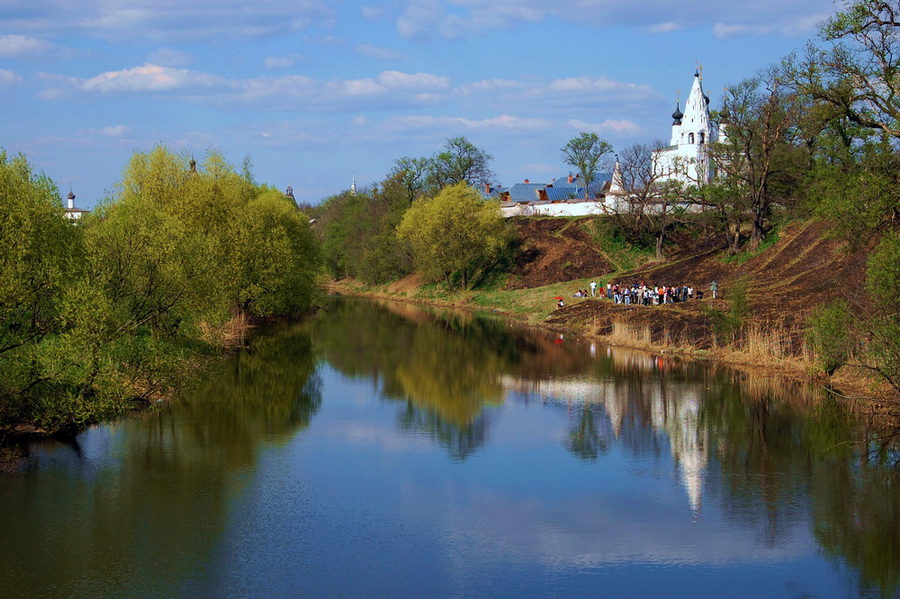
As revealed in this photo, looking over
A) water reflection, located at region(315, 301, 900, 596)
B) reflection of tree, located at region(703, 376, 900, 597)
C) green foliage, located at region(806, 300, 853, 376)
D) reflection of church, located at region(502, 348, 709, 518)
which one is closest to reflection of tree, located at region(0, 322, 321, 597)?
water reflection, located at region(315, 301, 900, 596)

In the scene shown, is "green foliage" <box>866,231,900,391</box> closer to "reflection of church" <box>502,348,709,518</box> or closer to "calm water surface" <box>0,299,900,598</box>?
"calm water surface" <box>0,299,900,598</box>

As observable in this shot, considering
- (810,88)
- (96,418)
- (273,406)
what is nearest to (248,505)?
(96,418)

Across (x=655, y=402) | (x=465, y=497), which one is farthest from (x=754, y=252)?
(x=465, y=497)

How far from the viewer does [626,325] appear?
161ft

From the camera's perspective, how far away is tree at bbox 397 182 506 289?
80.2 m

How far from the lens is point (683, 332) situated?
45.9m

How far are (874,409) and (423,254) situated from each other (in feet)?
181

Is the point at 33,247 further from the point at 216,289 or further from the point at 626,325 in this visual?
the point at 626,325

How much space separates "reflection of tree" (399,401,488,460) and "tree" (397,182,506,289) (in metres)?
48.0

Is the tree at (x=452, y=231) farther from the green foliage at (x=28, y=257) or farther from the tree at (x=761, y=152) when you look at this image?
the green foliage at (x=28, y=257)

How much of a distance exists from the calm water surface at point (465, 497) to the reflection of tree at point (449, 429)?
0.13 metres

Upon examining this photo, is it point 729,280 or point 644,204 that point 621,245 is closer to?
point 644,204

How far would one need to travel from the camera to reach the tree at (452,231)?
80188 millimetres

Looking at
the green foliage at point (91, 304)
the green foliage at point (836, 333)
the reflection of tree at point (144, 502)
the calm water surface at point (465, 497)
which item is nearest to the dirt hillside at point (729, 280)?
the green foliage at point (836, 333)
